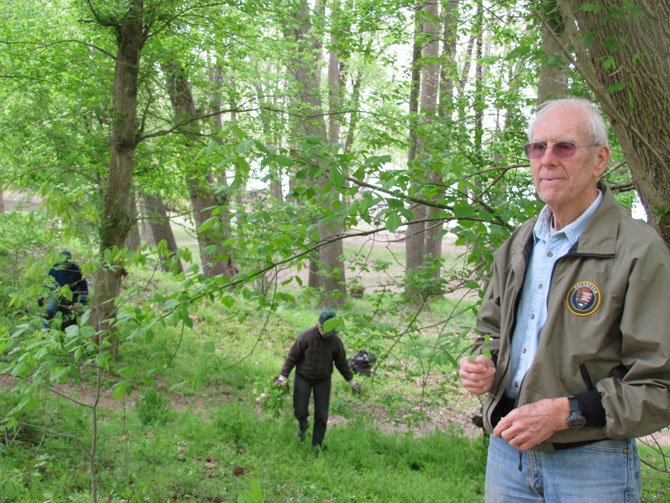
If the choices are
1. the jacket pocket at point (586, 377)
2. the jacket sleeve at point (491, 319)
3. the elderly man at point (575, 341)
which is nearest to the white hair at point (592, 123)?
the elderly man at point (575, 341)

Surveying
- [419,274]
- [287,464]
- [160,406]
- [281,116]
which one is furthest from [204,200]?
[419,274]

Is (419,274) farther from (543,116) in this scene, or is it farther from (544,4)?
(543,116)

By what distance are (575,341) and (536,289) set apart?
0.93ft

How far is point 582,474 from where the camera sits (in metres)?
1.79

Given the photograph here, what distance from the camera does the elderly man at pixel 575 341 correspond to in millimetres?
1630

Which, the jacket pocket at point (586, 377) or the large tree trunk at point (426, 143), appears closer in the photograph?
the jacket pocket at point (586, 377)

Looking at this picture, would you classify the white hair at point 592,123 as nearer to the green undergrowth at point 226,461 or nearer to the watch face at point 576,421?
the watch face at point 576,421

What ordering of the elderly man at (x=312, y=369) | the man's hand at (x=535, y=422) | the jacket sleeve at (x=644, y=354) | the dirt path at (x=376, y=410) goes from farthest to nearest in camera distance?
the dirt path at (x=376, y=410) < the elderly man at (x=312, y=369) < the man's hand at (x=535, y=422) < the jacket sleeve at (x=644, y=354)

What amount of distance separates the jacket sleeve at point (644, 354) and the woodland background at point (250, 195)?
3.47 ft

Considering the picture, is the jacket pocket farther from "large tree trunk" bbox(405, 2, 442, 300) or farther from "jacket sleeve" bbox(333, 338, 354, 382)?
"jacket sleeve" bbox(333, 338, 354, 382)

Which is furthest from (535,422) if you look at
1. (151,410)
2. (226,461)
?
(151,410)

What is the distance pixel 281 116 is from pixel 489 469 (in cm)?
840

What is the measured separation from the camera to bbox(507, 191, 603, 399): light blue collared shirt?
1.92m

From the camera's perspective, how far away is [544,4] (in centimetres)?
371
